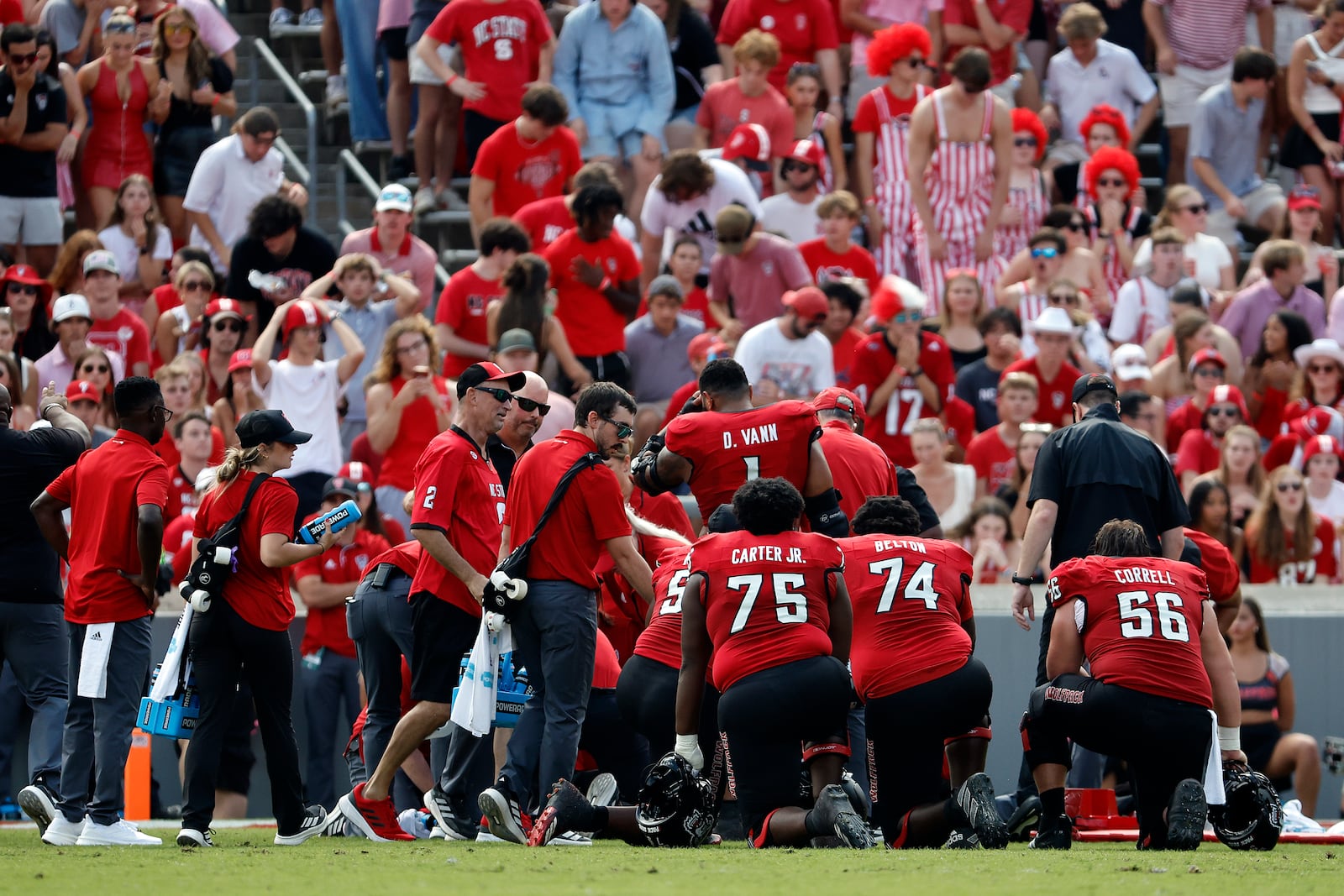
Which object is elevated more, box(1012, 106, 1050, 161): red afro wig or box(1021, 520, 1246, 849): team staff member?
box(1012, 106, 1050, 161): red afro wig

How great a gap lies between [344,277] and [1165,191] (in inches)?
Result: 276

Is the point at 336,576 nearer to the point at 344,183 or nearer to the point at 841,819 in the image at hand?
the point at 841,819

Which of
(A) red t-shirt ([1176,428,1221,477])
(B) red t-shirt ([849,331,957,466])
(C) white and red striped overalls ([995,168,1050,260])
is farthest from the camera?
(C) white and red striped overalls ([995,168,1050,260])

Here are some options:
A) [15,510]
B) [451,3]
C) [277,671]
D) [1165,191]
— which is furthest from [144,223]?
[1165,191]

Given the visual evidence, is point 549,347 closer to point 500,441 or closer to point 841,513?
point 500,441

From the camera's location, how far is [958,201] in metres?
15.4

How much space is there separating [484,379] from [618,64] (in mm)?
7042

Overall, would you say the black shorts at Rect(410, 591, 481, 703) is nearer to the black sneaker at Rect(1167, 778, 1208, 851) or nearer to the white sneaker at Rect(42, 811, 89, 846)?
the white sneaker at Rect(42, 811, 89, 846)

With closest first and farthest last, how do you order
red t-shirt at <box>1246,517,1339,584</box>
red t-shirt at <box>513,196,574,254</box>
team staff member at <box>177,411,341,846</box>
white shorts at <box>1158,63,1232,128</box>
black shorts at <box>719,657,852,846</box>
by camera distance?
1. black shorts at <box>719,657,852,846</box>
2. team staff member at <box>177,411,341,846</box>
3. red t-shirt at <box>1246,517,1339,584</box>
4. red t-shirt at <box>513,196,574,254</box>
5. white shorts at <box>1158,63,1232,128</box>

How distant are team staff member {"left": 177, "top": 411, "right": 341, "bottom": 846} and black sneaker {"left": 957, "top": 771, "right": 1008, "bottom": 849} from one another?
2.85m

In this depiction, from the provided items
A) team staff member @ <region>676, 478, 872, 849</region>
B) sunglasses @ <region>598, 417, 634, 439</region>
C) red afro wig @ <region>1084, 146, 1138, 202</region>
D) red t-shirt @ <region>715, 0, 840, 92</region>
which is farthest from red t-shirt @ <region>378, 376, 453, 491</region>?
red afro wig @ <region>1084, 146, 1138, 202</region>

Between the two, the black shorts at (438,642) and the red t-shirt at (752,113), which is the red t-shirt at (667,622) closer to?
the black shorts at (438,642)

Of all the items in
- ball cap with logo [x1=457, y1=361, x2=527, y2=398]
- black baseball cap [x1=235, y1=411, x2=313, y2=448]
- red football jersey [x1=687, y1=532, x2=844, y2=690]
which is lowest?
red football jersey [x1=687, y1=532, x2=844, y2=690]

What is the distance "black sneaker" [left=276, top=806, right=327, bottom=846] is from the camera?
896cm
